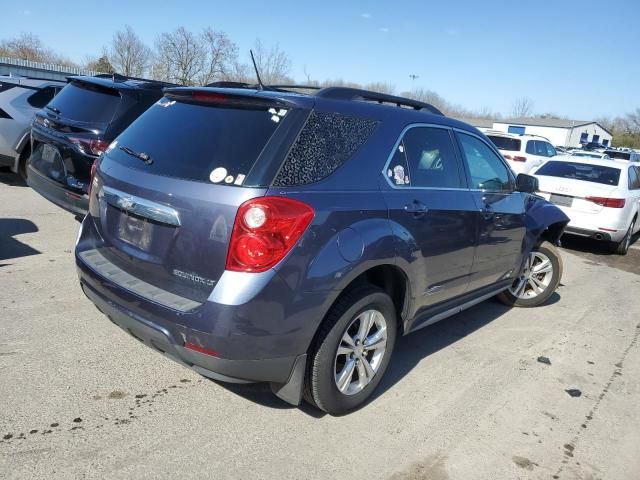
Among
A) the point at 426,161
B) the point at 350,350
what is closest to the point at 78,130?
the point at 426,161

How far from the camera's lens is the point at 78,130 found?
5477mm

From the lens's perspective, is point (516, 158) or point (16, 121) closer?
point (16, 121)

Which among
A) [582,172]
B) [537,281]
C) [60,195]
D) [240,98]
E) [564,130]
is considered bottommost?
[537,281]

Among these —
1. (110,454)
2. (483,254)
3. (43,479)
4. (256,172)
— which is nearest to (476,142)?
(483,254)

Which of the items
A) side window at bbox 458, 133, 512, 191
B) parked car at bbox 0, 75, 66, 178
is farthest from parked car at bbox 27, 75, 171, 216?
side window at bbox 458, 133, 512, 191

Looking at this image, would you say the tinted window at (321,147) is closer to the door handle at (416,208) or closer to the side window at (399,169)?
the side window at (399,169)

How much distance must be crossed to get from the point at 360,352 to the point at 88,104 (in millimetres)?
4359

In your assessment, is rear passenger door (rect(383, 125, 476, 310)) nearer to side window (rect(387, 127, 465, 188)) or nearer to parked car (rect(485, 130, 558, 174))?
side window (rect(387, 127, 465, 188))

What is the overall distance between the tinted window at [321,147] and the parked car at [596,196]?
6734 millimetres

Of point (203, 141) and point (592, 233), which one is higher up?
point (203, 141)

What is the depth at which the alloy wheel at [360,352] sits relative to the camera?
3.09 m

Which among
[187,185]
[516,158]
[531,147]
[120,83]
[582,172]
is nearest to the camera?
[187,185]

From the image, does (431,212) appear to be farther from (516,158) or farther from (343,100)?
(516,158)

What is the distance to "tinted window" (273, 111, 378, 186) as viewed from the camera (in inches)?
105
